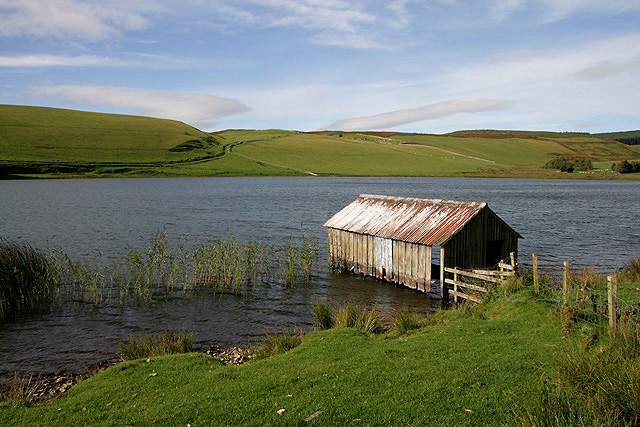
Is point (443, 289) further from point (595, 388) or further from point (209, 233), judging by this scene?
point (209, 233)

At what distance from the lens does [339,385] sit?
10359 millimetres

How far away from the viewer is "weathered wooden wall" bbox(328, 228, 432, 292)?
73.7ft

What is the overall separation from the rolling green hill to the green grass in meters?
94.8

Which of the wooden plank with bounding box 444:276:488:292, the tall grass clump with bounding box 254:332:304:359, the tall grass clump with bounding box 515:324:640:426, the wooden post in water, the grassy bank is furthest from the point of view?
the wooden post in water

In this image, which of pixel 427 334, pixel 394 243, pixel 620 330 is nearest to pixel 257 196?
pixel 394 243

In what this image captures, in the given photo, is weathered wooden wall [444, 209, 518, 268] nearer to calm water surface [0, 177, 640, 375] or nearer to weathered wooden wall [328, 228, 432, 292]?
weathered wooden wall [328, 228, 432, 292]

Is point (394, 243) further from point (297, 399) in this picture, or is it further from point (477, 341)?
point (297, 399)

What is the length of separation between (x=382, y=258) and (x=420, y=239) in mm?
3291

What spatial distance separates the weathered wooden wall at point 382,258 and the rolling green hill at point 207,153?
279 ft

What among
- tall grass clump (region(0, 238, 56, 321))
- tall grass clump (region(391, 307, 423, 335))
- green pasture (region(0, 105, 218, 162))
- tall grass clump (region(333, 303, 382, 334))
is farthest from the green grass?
green pasture (region(0, 105, 218, 162))

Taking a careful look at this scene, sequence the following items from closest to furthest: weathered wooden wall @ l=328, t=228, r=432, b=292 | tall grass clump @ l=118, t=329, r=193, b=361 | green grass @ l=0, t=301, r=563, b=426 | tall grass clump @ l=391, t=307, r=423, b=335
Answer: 1. green grass @ l=0, t=301, r=563, b=426
2. tall grass clump @ l=118, t=329, r=193, b=361
3. tall grass clump @ l=391, t=307, r=423, b=335
4. weathered wooden wall @ l=328, t=228, r=432, b=292

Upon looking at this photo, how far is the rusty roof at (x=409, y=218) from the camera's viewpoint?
72.8 ft

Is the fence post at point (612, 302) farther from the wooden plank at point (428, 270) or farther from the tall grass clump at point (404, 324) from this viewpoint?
the wooden plank at point (428, 270)

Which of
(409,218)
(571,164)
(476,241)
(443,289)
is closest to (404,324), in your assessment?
(443,289)
